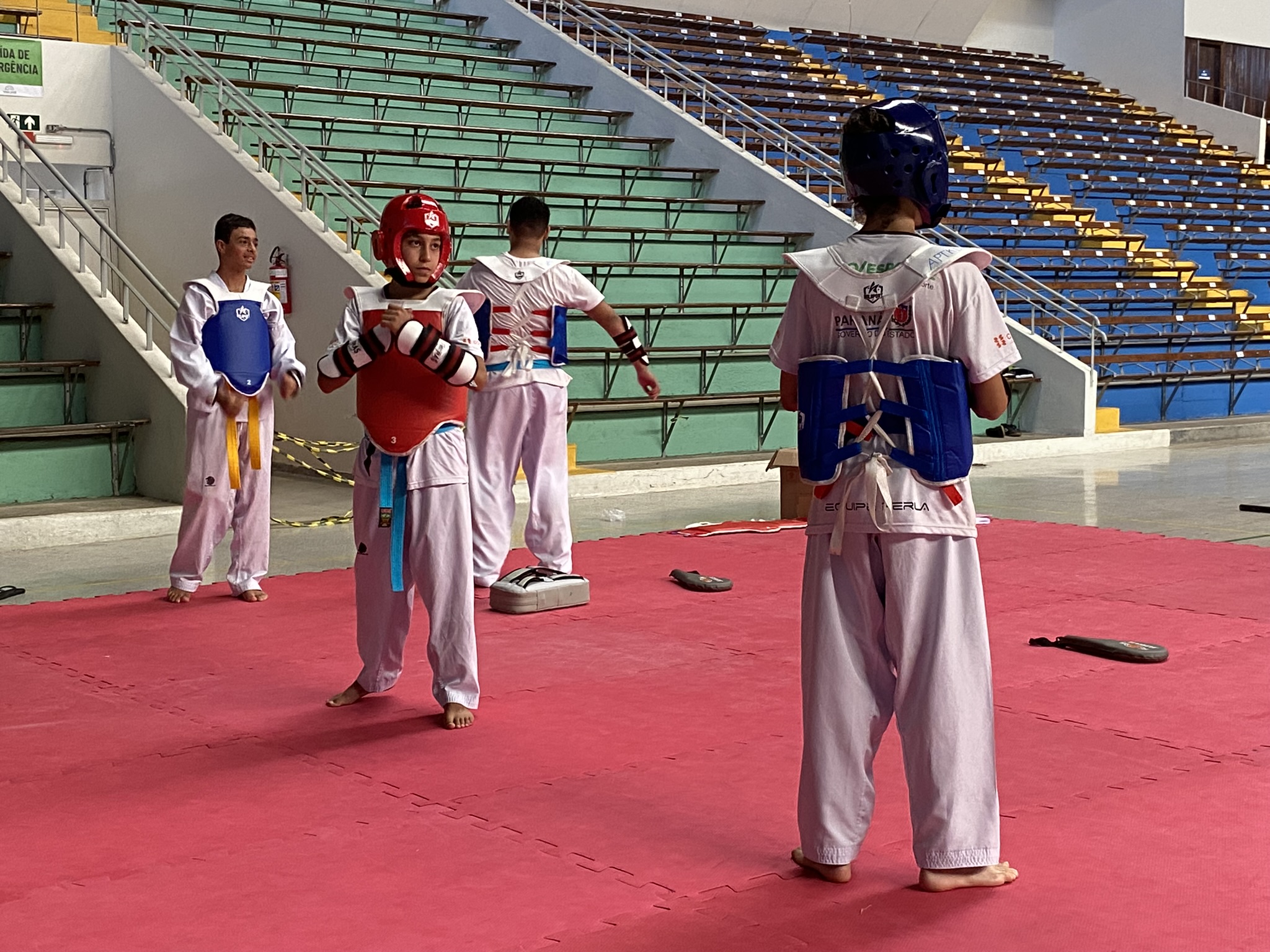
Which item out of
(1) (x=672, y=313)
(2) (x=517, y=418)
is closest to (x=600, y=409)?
(1) (x=672, y=313)

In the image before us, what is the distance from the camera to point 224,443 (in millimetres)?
6855

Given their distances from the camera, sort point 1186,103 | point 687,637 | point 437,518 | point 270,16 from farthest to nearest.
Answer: point 1186,103
point 270,16
point 687,637
point 437,518

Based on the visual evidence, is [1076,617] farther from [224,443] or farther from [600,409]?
[600,409]

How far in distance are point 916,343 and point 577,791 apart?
159 centimetres

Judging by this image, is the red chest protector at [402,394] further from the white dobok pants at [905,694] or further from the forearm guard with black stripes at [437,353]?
the white dobok pants at [905,694]

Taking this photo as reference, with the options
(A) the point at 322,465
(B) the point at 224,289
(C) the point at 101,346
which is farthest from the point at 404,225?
(A) the point at 322,465

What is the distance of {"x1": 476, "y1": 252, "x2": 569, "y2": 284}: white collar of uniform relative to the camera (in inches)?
258

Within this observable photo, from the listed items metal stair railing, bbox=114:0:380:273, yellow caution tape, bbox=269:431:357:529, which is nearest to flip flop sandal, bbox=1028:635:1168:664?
yellow caution tape, bbox=269:431:357:529

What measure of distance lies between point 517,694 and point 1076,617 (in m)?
2.64

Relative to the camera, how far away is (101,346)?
394 inches

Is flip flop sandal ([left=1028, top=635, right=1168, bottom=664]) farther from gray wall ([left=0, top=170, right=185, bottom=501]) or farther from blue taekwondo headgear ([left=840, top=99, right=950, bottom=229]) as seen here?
gray wall ([left=0, top=170, right=185, bottom=501])

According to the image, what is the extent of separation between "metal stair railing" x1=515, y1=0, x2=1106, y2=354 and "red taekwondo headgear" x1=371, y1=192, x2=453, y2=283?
10812 millimetres

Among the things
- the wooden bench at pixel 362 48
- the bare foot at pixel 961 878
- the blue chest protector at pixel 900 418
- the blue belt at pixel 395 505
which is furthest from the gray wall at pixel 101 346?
the bare foot at pixel 961 878

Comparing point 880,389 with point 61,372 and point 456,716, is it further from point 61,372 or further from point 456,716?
point 61,372
